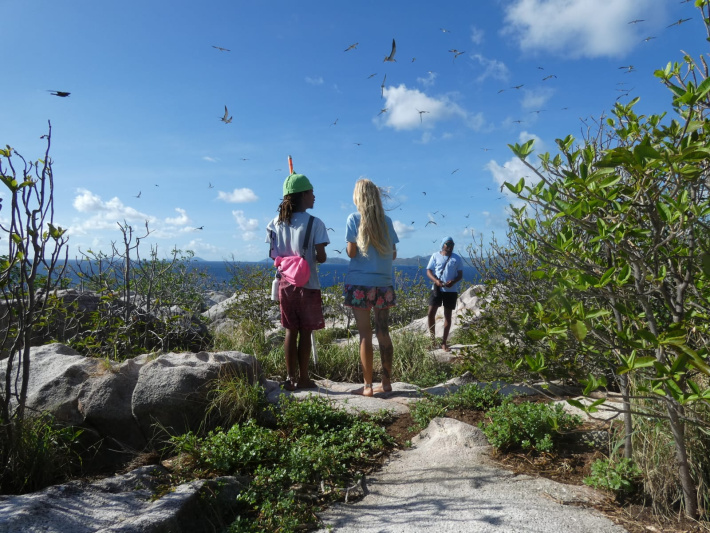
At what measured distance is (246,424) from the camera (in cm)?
367

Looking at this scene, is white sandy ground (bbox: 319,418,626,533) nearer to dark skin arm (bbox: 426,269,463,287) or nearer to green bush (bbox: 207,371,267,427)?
green bush (bbox: 207,371,267,427)

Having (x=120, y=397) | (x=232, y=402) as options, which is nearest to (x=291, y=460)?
(x=232, y=402)

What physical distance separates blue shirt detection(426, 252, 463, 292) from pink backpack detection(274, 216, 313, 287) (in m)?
3.76

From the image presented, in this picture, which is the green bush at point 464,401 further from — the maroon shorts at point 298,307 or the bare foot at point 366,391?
the maroon shorts at point 298,307

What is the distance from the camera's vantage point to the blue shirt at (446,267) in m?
8.04

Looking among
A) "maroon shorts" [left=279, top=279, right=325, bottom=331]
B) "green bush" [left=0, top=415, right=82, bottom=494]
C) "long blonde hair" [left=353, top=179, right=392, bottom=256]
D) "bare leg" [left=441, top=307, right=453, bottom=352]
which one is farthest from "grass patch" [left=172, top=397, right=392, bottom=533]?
"bare leg" [left=441, top=307, right=453, bottom=352]

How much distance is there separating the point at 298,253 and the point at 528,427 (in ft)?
8.64

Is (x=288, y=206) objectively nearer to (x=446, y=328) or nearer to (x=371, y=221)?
(x=371, y=221)

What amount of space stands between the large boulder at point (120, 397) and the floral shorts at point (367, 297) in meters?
1.42

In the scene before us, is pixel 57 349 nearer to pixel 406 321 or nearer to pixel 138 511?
pixel 138 511

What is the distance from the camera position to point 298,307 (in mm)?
4906

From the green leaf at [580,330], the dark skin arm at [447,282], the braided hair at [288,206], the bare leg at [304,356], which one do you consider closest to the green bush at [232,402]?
the bare leg at [304,356]

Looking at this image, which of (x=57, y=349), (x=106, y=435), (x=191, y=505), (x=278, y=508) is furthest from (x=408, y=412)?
(x=57, y=349)

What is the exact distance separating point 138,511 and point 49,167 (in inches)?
88.0
